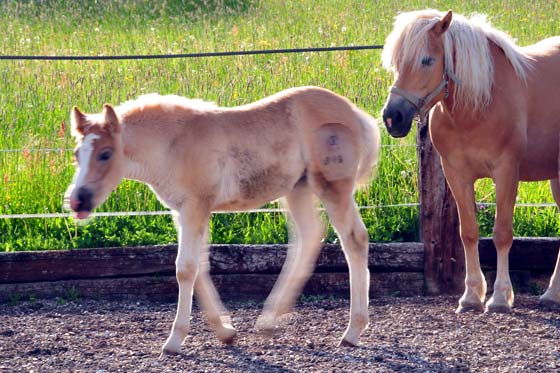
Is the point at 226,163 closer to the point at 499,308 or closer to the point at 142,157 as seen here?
the point at 142,157

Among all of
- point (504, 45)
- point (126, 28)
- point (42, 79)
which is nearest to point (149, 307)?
point (504, 45)

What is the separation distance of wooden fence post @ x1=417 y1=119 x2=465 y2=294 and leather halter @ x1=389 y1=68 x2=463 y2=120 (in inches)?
30.4

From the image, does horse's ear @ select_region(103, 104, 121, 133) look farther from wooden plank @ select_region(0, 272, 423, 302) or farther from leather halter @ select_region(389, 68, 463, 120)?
wooden plank @ select_region(0, 272, 423, 302)

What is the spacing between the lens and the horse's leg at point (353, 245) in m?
4.75

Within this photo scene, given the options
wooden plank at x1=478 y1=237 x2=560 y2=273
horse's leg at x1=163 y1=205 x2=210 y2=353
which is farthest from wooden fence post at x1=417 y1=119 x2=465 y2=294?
horse's leg at x1=163 y1=205 x2=210 y2=353

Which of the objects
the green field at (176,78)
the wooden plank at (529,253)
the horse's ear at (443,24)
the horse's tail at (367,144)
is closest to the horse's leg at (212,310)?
the horse's tail at (367,144)

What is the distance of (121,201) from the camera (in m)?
6.84

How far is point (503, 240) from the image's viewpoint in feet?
18.1

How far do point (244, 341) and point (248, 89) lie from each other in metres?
3.62

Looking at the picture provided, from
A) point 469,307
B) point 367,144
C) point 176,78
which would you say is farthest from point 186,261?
point 176,78

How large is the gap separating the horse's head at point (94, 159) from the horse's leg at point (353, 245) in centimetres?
113

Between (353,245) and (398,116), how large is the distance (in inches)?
31.0

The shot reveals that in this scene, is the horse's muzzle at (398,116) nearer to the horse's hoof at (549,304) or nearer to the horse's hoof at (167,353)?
the horse's hoof at (549,304)

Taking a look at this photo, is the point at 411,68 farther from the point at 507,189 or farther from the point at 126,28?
the point at 126,28
